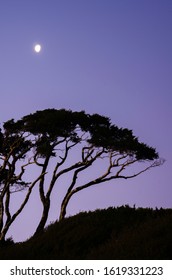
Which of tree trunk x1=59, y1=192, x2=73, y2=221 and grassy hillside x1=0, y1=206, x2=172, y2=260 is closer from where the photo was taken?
grassy hillside x1=0, y1=206, x2=172, y2=260

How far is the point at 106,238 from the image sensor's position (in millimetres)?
11391

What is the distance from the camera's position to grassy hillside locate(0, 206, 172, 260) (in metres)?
8.75

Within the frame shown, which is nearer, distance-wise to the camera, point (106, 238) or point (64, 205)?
point (106, 238)

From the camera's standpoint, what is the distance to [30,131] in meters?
28.8

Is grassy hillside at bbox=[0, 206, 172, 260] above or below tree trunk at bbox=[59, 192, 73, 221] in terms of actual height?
below

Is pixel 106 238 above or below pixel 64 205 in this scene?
below

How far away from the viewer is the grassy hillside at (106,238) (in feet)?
28.7

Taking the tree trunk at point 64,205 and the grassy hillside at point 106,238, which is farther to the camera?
the tree trunk at point 64,205
